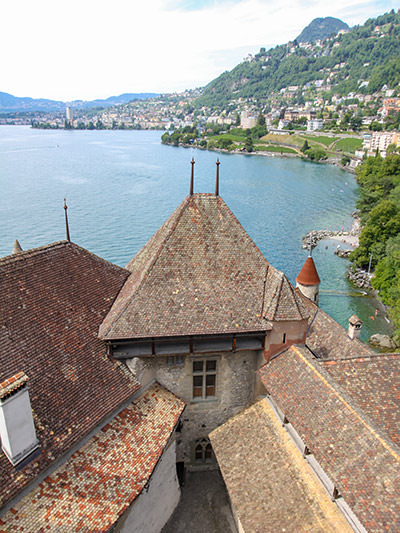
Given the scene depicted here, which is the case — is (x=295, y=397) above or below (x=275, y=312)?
below

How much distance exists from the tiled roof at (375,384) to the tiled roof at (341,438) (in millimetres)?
880

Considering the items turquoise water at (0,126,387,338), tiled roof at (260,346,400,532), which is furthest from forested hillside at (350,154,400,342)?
tiled roof at (260,346,400,532)

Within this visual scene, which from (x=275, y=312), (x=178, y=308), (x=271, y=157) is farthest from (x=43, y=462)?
(x=271, y=157)

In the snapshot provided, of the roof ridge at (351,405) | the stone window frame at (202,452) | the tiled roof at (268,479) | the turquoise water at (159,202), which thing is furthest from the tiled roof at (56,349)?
the turquoise water at (159,202)

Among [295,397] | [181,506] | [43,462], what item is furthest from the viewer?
[181,506]

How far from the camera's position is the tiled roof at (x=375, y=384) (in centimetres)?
1480

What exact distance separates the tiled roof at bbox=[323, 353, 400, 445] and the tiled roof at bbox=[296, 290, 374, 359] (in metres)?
6.29

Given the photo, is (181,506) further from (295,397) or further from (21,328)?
(21,328)

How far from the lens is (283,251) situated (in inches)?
2756

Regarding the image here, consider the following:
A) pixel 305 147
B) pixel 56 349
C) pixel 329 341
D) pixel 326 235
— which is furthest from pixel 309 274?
pixel 305 147

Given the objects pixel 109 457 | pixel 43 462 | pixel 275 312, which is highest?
pixel 275 312

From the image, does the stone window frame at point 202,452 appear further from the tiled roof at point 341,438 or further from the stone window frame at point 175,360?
the tiled roof at point 341,438

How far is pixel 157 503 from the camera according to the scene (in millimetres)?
15836

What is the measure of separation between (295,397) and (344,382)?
2.21 meters
